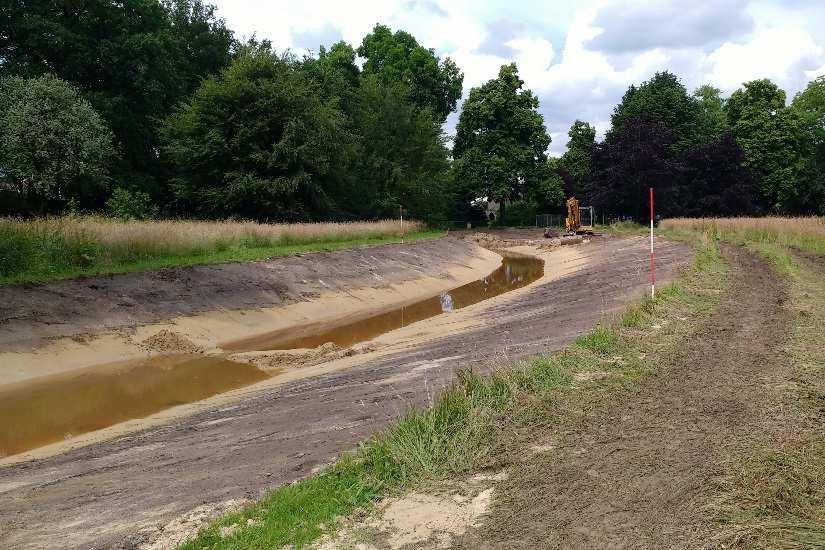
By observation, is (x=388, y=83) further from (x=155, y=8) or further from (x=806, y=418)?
(x=806, y=418)

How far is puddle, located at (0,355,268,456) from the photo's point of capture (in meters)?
9.65

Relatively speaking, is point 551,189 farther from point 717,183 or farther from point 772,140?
point 772,140

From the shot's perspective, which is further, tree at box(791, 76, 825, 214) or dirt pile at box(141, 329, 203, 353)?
tree at box(791, 76, 825, 214)

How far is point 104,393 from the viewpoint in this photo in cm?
1145

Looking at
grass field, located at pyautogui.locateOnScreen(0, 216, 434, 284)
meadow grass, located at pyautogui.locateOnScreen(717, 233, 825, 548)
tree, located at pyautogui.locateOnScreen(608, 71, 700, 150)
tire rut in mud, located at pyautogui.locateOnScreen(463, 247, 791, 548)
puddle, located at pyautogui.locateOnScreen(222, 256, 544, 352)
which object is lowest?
puddle, located at pyautogui.locateOnScreen(222, 256, 544, 352)

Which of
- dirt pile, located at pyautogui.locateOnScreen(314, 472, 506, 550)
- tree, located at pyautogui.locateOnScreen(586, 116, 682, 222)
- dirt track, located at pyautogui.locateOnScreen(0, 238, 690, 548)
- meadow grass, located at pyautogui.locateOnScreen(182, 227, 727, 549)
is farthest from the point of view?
tree, located at pyautogui.locateOnScreen(586, 116, 682, 222)

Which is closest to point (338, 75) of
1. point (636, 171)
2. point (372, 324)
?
point (636, 171)

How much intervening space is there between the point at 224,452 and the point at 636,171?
167ft

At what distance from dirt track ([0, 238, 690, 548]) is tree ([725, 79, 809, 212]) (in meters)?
54.8

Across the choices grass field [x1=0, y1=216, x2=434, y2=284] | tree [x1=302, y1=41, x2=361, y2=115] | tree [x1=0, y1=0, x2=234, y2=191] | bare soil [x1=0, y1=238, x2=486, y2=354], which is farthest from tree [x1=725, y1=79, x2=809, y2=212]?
tree [x1=0, y1=0, x2=234, y2=191]

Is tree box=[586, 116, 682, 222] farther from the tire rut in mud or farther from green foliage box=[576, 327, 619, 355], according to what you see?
the tire rut in mud

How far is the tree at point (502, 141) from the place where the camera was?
62250mm

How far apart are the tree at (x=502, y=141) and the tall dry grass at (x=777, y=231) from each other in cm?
2523

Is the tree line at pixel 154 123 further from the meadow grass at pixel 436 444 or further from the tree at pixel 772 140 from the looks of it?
the tree at pixel 772 140
